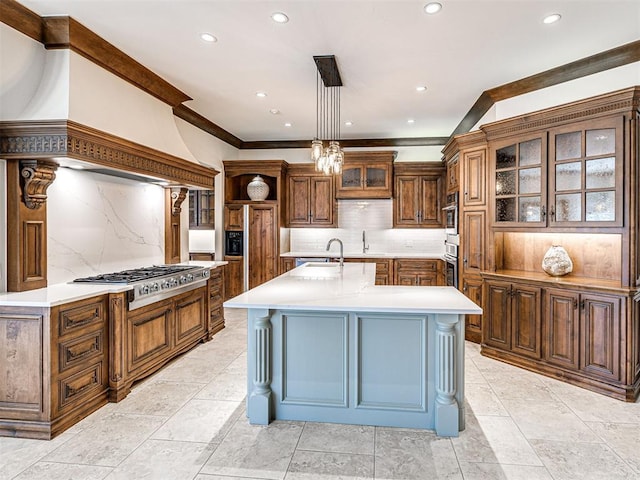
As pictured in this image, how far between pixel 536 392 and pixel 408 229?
3.93 m

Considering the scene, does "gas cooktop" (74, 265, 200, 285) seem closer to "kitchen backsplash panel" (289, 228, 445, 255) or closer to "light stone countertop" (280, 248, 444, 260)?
"light stone countertop" (280, 248, 444, 260)

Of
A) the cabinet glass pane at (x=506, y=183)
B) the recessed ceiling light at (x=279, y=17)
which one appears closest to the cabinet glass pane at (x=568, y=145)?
the cabinet glass pane at (x=506, y=183)

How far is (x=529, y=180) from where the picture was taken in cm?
383

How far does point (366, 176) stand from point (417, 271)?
1.83 metres

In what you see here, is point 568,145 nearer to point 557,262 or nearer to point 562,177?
point 562,177

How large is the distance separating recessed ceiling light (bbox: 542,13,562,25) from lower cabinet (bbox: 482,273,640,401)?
2.13 metres

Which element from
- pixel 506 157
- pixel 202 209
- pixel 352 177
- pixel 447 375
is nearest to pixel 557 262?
pixel 506 157

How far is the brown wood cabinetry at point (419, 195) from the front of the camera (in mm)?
6570

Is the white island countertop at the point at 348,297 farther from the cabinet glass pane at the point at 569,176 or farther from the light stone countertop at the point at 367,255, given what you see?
the light stone countertop at the point at 367,255

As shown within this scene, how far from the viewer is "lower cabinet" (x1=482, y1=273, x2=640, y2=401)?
3107 mm

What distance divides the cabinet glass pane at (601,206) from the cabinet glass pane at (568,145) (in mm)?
397

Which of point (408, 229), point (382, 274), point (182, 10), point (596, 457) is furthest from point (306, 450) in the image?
point (408, 229)

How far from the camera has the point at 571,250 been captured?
3783 millimetres

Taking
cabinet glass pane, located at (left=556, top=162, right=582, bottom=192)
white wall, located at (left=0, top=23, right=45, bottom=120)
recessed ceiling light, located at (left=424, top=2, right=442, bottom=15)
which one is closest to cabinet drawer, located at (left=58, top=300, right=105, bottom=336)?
white wall, located at (left=0, top=23, right=45, bottom=120)
